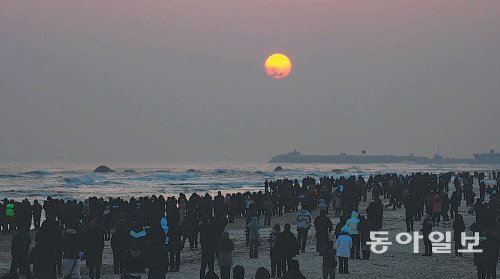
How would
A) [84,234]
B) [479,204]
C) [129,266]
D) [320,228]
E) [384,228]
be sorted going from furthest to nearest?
[384,228] < [479,204] < [320,228] < [84,234] < [129,266]

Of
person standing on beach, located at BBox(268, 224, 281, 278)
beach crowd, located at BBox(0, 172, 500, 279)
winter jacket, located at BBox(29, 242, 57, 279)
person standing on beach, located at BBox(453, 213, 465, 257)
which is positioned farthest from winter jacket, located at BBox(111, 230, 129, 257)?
person standing on beach, located at BBox(453, 213, 465, 257)

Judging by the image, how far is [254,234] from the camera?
1830 centimetres

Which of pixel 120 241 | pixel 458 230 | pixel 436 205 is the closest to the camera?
pixel 120 241

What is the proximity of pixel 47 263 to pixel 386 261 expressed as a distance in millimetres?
10320

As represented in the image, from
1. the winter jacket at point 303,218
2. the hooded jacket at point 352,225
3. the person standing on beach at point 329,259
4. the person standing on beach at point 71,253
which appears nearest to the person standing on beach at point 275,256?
the person standing on beach at point 329,259

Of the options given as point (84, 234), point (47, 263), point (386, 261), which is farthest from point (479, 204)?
point (47, 263)

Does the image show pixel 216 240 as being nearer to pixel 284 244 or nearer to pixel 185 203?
Result: pixel 284 244

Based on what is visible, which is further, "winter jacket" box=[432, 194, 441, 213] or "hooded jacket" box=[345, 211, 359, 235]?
"winter jacket" box=[432, 194, 441, 213]

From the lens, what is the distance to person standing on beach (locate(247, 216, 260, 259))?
17872mm

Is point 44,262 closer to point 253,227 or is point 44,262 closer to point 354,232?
point 253,227

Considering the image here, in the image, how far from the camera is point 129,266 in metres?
11.6

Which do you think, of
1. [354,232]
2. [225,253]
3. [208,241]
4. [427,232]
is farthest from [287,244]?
[427,232]

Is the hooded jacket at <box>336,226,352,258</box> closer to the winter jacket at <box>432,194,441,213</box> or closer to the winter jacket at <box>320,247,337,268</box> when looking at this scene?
the winter jacket at <box>320,247,337,268</box>

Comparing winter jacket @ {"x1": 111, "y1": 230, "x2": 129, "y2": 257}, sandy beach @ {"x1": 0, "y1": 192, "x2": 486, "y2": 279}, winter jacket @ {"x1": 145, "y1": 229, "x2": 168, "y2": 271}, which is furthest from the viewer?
sandy beach @ {"x1": 0, "y1": 192, "x2": 486, "y2": 279}
